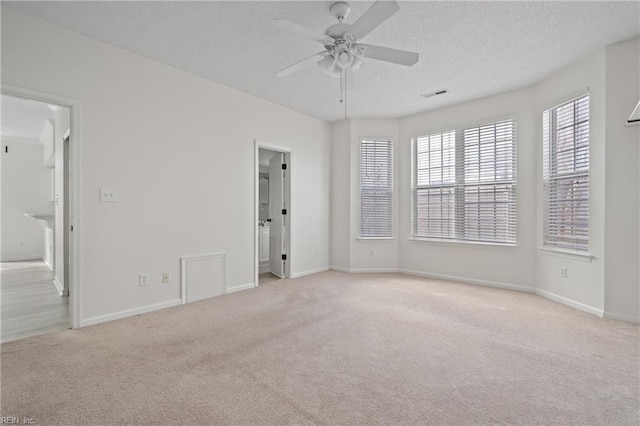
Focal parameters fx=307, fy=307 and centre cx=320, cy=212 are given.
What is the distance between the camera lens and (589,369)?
7.37 ft

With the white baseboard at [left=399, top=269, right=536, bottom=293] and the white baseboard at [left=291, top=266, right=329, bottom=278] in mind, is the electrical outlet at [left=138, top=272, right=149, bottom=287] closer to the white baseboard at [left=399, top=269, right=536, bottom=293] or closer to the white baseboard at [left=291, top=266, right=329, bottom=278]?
the white baseboard at [left=291, top=266, right=329, bottom=278]

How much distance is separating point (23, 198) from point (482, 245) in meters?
10.0

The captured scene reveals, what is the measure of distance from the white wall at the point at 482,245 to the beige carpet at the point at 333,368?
1018 millimetres

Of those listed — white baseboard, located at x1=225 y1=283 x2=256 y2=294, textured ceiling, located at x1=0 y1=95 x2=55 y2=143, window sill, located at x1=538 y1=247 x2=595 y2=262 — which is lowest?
white baseboard, located at x1=225 y1=283 x2=256 y2=294

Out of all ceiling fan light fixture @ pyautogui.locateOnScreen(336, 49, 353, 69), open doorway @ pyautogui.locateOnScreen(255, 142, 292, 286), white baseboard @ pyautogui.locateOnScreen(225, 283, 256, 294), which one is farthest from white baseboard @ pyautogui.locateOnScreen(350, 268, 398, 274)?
ceiling fan light fixture @ pyautogui.locateOnScreen(336, 49, 353, 69)

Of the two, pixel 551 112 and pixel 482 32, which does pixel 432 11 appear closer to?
pixel 482 32

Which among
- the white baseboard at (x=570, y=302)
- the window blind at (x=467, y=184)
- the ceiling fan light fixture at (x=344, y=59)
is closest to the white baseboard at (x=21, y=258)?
the ceiling fan light fixture at (x=344, y=59)

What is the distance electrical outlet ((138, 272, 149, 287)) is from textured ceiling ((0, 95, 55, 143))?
286cm

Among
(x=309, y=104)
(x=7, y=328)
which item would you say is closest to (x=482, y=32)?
(x=309, y=104)

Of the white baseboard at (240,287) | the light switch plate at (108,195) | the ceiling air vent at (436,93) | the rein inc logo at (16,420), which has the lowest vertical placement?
the rein inc logo at (16,420)

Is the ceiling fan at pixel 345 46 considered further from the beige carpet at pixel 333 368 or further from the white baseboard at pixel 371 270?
the white baseboard at pixel 371 270

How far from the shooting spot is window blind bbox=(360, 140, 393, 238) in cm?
579

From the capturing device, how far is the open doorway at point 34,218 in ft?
11.3

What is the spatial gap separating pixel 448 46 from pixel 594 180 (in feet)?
7.36
